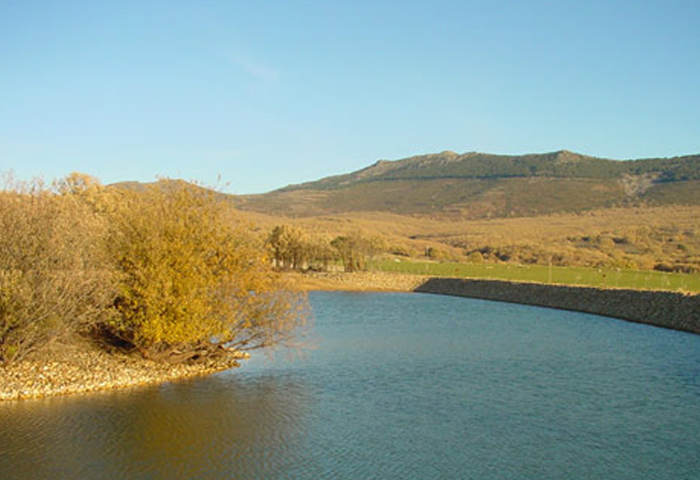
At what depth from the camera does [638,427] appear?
17188 mm

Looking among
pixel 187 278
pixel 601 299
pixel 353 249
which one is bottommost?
pixel 601 299

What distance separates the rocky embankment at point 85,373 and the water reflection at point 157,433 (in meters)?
0.62

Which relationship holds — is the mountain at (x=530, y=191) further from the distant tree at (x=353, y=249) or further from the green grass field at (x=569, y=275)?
the distant tree at (x=353, y=249)

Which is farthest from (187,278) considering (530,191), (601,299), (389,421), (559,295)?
(530,191)

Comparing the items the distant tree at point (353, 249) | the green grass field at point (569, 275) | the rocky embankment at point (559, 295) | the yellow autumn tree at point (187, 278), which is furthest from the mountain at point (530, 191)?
the yellow autumn tree at point (187, 278)

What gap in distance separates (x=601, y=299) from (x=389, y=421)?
30.8m

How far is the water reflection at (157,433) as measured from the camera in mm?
13758

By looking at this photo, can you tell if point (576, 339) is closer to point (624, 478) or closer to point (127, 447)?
point (624, 478)

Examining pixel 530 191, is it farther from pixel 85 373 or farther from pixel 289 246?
pixel 85 373

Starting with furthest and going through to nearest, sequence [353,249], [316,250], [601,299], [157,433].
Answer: [353,249]
[316,250]
[601,299]
[157,433]

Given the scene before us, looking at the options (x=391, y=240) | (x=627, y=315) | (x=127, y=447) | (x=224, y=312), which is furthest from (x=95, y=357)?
(x=391, y=240)

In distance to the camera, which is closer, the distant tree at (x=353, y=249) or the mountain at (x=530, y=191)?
the distant tree at (x=353, y=249)

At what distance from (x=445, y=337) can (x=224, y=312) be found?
14004mm

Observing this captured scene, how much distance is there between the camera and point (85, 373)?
20.0 m
